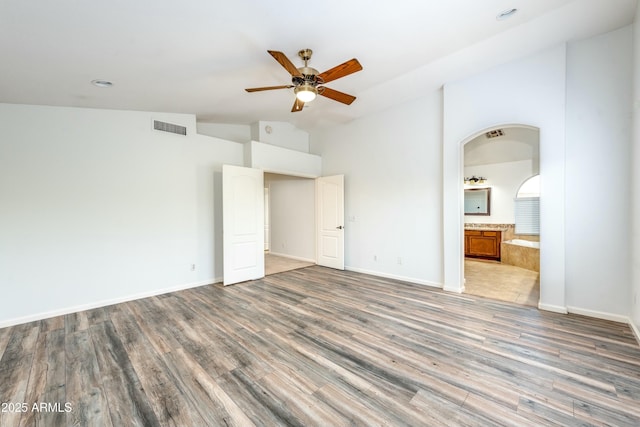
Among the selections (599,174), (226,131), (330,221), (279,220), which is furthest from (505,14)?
(279,220)

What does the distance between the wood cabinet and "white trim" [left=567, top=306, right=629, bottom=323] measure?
3528 millimetres

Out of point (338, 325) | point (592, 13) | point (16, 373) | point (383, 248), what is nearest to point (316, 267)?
point (383, 248)

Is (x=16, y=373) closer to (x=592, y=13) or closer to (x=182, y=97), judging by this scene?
(x=182, y=97)

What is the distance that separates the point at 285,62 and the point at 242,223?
10.5ft

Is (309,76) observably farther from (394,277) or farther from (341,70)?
(394,277)

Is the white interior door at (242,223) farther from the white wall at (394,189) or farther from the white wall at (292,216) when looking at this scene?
the white wall at (394,189)

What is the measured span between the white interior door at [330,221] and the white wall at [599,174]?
3.68 meters

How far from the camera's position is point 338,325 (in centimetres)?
306

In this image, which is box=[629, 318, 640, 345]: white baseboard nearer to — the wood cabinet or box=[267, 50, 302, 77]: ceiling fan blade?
the wood cabinet

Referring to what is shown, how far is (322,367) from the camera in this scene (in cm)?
226

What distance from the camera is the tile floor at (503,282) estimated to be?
400 centimetres

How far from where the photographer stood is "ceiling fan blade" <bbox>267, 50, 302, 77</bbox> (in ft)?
7.77

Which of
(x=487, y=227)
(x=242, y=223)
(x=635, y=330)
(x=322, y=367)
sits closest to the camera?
(x=322, y=367)

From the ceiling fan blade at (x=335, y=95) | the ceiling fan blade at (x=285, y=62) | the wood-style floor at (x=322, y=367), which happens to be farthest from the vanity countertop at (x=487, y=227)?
the ceiling fan blade at (x=285, y=62)
